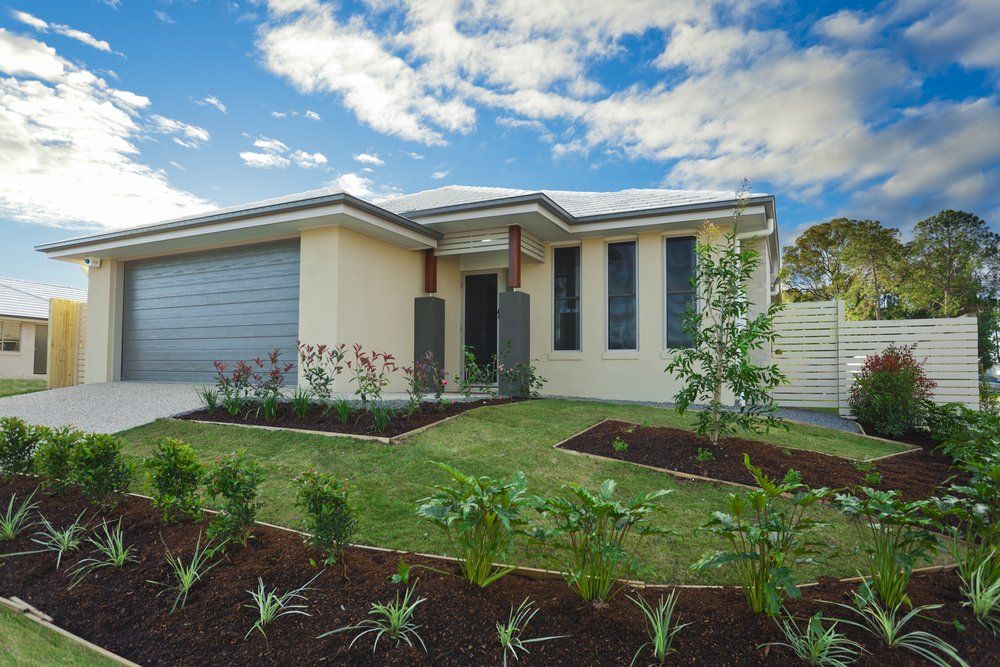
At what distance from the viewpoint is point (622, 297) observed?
10.4m

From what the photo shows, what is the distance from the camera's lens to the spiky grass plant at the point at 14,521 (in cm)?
320

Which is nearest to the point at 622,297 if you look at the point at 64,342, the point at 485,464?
the point at 485,464

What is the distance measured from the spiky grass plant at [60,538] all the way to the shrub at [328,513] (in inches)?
58.2

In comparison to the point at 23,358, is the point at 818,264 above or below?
above

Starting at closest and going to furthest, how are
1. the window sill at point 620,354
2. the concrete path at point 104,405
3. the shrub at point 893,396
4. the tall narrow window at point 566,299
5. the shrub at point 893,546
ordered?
the shrub at point 893,546
the concrete path at point 104,405
the shrub at point 893,396
the window sill at point 620,354
the tall narrow window at point 566,299

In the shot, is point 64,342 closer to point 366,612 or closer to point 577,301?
point 577,301

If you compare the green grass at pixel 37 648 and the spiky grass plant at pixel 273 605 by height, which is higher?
the spiky grass plant at pixel 273 605

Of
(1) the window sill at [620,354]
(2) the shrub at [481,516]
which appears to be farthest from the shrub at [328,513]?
(1) the window sill at [620,354]

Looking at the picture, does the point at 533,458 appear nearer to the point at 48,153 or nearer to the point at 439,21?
the point at 439,21

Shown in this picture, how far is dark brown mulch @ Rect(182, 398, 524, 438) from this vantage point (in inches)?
242

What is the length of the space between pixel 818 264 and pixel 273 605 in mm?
36728

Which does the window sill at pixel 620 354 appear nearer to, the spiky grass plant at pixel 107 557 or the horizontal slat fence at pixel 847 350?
the horizontal slat fence at pixel 847 350

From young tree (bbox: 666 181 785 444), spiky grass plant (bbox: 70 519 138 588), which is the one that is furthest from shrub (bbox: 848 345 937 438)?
spiky grass plant (bbox: 70 519 138 588)

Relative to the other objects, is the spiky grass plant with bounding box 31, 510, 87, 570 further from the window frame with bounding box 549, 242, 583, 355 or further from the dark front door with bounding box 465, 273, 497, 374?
the dark front door with bounding box 465, 273, 497, 374
